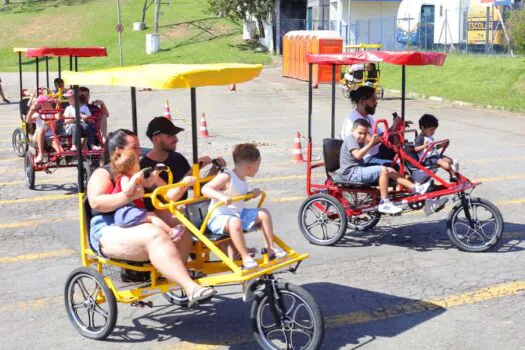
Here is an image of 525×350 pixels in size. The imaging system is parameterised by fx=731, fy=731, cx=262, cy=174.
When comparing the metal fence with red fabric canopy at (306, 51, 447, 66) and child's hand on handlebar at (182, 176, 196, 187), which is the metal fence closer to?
red fabric canopy at (306, 51, 447, 66)

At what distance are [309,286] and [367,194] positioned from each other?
1.74 metres

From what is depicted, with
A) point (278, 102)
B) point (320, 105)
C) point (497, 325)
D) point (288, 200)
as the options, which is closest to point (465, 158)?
point (288, 200)

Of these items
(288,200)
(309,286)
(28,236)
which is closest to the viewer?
(309,286)

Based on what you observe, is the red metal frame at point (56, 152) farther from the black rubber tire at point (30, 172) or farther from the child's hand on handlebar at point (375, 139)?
the child's hand on handlebar at point (375, 139)

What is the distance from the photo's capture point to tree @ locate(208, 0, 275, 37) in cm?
4278

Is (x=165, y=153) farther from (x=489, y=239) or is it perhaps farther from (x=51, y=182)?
(x=51, y=182)

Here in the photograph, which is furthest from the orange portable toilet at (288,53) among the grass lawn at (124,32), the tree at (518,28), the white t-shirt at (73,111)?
the white t-shirt at (73,111)

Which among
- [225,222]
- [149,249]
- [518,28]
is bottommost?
[149,249]

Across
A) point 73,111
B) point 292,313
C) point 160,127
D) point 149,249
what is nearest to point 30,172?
point 73,111

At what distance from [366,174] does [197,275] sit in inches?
109

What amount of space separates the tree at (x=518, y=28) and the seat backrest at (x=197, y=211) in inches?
821

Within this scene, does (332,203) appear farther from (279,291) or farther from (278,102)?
(278,102)

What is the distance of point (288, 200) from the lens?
9.45m

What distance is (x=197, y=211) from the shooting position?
17.0 feet
